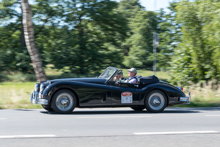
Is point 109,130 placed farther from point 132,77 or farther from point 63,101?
point 132,77

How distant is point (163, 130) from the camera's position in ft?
22.5

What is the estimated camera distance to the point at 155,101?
983cm

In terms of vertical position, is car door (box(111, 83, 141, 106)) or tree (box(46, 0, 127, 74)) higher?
tree (box(46, 0, 127, 74))

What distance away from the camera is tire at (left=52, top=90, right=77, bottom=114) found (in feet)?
29.8

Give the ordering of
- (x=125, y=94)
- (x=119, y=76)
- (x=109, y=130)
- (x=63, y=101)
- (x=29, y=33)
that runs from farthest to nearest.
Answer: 1. (x=29, y=33)
2. (x=119, y=76)
3. (x=125, y=94)
4. (x=63, y=101)
5. (x=109, y=130)

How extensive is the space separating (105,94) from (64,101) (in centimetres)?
113

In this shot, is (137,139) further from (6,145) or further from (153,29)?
(153,29)

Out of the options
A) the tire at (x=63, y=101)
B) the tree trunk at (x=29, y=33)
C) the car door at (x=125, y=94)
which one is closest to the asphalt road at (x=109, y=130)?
the tire at (x=63, y=101)

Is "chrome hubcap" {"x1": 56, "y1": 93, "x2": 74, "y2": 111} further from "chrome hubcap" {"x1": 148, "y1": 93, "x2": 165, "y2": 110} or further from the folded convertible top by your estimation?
"chrome hubcap" {"x1": 148, "y1": 93, "x2": 165, "y2": 110}

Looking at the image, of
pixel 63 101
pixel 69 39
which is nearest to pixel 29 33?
pixel 63 101

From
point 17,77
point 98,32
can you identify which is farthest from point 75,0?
point 17,77

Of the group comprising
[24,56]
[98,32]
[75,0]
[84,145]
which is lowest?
[84,145]

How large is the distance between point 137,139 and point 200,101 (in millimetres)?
7683

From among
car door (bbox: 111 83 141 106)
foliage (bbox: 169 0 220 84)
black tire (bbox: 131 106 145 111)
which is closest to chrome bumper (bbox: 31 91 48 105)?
car door (bbox: 111 83 141 106)
